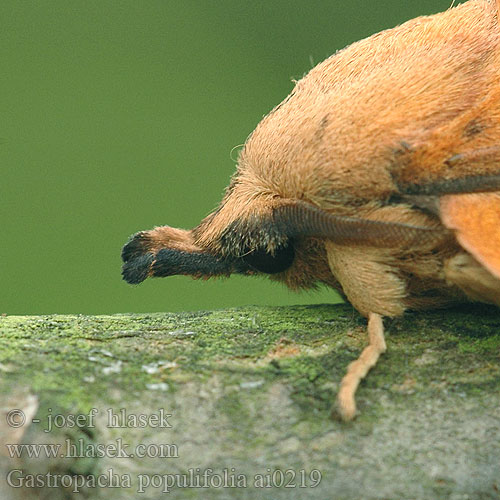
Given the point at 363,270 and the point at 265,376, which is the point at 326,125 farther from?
the point at 265,376

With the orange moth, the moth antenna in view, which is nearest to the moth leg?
the orange moth

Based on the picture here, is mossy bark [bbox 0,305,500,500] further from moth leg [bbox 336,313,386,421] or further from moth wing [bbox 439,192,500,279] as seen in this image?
moth wing [bbox 439,192,500,279]

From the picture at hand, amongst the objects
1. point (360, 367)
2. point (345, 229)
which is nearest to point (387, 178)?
point (345, 229)

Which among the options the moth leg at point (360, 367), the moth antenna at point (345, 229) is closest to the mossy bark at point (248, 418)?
the moth leg at point (360, 367)

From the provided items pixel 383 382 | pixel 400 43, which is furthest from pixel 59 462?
pixel 400 43

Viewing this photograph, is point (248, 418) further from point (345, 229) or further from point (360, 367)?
point (345, 229)

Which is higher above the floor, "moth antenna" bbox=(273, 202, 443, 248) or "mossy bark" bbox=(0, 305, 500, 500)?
"moth antenna" bbox=(273, 202, 443, 248)

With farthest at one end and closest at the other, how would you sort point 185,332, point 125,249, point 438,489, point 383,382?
point 125,249 → point 185,332 → point 383,382 → point 438,489
